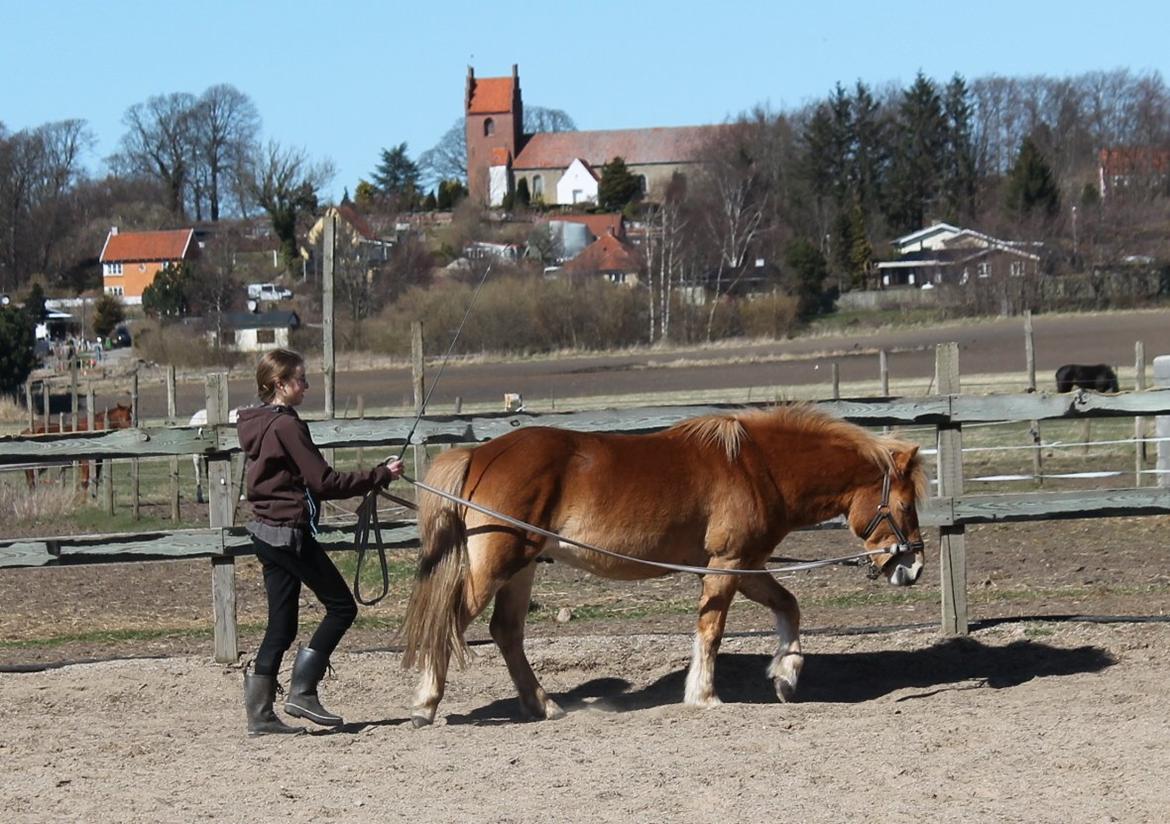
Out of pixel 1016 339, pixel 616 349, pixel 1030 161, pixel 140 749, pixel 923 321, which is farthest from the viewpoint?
pixel 1030 161

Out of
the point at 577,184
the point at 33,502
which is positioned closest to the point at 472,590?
the point at 33,502

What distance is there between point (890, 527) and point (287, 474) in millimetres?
3028

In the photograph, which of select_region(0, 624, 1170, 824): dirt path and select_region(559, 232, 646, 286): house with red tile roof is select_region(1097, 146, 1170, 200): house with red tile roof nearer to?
select_region(559, 232, 646, 286): house with red tile roof

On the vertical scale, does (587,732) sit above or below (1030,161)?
below

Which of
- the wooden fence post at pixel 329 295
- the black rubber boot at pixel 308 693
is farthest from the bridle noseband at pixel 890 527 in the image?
the wooden fence post at pixel 329 295

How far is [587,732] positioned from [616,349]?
4674 centimetres

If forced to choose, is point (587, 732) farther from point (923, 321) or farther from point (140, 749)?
point (923, 321)

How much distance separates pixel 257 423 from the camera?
21.2 ft

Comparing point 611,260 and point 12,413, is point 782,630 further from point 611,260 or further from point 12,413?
point 611,260

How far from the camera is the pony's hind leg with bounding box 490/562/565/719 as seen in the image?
7.10m

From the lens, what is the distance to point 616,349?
53.1 meters

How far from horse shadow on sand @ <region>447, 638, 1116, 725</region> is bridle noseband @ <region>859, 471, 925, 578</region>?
2.42 feet

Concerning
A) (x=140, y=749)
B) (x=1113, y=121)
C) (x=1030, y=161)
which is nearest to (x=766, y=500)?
(x=140, y=749)

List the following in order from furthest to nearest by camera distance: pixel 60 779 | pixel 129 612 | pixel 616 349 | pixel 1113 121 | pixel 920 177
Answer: pixel 1113 121 < pixel 920 177 < pixel 616 349 < pixel 129 612 < pixel 60 779
